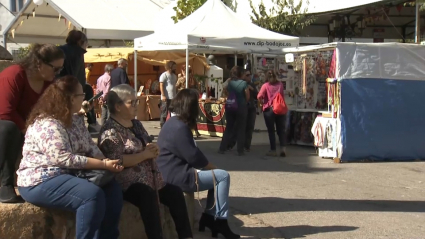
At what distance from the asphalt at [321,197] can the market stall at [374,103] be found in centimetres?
33

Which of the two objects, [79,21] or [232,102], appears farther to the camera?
[79,21]

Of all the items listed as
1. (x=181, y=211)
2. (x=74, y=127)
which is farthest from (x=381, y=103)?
(x=74, y=127)

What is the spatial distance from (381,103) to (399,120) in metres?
0.49

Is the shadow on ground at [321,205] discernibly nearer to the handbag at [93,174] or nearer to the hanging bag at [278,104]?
the handbag at [93,174]

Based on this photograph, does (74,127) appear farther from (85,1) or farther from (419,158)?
(85,1)

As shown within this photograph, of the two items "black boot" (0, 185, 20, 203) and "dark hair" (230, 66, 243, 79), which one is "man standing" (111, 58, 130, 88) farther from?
"black boot" (0, 185, 20, 203)

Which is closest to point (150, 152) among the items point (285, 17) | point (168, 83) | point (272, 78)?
point (272, 78)

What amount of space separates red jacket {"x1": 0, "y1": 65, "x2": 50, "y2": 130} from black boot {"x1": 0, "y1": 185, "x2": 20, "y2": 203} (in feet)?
1.71

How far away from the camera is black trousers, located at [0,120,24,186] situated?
4996mm

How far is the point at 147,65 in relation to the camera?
70.6 feet

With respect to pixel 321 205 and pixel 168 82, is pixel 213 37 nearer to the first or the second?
pixel 168 82

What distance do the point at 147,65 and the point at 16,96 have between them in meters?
16.3

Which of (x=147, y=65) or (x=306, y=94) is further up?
(x=147, y=65)

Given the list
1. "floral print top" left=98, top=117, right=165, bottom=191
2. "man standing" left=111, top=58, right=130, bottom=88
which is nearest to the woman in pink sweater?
"man standing" left=111, top=58, right=130, bottom=88
